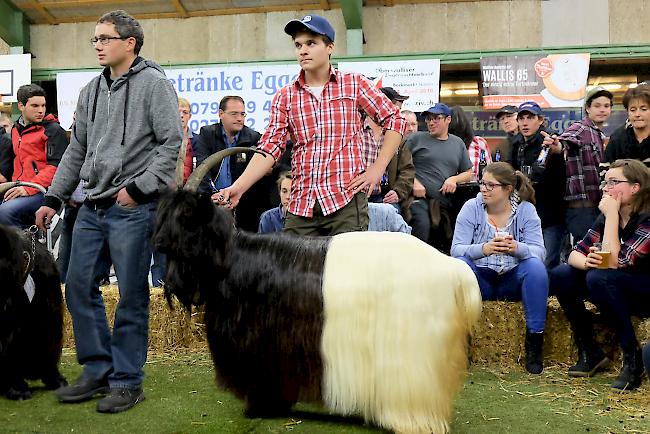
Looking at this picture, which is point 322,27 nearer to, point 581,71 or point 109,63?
point 109,63

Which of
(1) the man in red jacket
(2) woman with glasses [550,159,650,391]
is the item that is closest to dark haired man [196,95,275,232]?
(1) the man in red jacket

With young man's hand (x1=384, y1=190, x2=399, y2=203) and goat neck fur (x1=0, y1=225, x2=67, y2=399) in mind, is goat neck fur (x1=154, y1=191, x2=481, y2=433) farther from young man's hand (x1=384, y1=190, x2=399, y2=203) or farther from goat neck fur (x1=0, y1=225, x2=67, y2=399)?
young man's hand (x1=384, y1=190, x2=399, y2=203)

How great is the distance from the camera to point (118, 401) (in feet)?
11.8

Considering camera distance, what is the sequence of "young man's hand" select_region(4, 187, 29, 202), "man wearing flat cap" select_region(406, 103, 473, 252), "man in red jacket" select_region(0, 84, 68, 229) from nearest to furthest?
"young man's hand" select_region(4, 187, 29, 202)
"man in red jacket" select_region(0, 84, 68, 229)
"man wearing flat cap" select_region(406, 103, 473, 252)

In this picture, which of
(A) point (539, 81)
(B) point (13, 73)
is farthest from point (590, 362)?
(B) point (13, 73)

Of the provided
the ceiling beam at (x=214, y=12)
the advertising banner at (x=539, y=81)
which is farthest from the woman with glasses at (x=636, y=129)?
the ceiling beam at (x=214, y=12)

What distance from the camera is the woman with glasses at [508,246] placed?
4625 millimetres

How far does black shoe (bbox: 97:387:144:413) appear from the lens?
3.56 m

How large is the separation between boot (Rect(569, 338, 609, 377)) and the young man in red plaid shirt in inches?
73.8

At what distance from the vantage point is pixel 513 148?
6.50 m

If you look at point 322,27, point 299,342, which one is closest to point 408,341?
point 299,342

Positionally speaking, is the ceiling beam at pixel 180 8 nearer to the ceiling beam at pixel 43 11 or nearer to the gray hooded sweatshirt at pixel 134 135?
the ceiling beam at pixel 43 11

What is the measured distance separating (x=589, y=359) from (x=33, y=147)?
474 cm

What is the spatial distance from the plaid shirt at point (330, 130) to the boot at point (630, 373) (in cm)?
202
